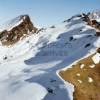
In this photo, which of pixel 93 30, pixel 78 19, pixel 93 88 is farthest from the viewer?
pixel 78 19

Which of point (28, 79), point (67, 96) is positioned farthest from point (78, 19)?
point (67, 96)

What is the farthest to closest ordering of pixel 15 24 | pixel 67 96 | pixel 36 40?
pixel 15 24
pixel 36 40
pixel 67 96

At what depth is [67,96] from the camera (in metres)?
57.9

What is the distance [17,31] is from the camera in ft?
419

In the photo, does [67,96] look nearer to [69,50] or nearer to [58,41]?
[69,50]

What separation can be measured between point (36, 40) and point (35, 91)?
51704 millimetres

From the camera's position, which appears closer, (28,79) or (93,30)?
(28,79)

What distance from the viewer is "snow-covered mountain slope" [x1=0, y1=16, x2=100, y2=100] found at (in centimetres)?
6171

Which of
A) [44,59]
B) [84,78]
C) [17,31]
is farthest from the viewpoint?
[17,31]

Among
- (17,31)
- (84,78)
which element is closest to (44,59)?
(84,78)

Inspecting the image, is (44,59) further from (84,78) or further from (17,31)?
(17,31)

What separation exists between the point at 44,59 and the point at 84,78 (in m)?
22.0

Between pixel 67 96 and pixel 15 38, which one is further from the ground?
pixel 67 96

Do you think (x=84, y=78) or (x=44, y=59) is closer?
(x=84, y=78)
